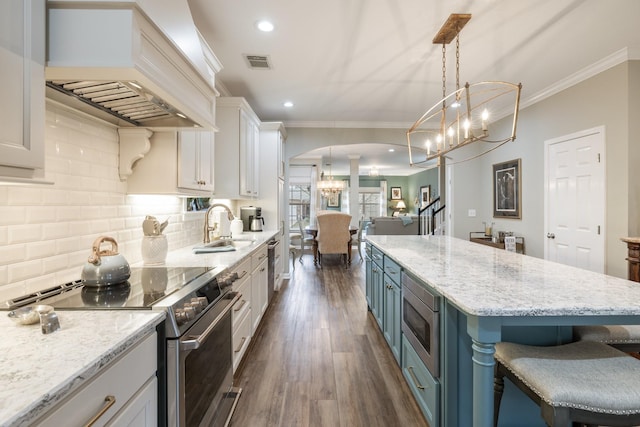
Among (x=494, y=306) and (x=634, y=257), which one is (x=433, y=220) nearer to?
(x=634, y=257)

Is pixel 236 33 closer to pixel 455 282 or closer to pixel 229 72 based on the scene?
pixel 229 72

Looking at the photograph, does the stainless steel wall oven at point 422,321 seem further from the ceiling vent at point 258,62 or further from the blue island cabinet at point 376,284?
the ceiling vent at point 258,62

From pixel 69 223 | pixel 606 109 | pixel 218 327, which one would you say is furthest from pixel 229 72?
pixel 606 109

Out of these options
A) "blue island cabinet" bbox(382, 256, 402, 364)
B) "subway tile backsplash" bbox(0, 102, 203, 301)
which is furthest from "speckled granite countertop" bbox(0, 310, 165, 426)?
"blue island cabinet" bbox(382, 256, 402, 364)

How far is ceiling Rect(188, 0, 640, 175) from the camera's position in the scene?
7.49ft

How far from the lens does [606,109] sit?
325 cm

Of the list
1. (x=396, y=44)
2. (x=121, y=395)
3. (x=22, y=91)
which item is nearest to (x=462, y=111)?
(x=396, y=44)

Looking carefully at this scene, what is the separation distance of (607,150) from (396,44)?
96.3 inches

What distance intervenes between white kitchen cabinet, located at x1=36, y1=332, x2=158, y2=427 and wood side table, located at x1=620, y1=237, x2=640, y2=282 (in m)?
3.63

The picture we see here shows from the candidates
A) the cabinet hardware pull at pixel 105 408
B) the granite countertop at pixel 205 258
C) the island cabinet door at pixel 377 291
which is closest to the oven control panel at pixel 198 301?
the granite countertop at pixel 205 258

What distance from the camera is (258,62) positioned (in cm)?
314

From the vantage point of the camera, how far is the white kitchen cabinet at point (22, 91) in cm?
84

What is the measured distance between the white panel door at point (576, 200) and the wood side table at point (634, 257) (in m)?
0.52

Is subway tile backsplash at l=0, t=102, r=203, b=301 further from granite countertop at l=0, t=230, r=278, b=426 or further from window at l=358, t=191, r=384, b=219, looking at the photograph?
window at l=358, t=191, r=384, b=219
